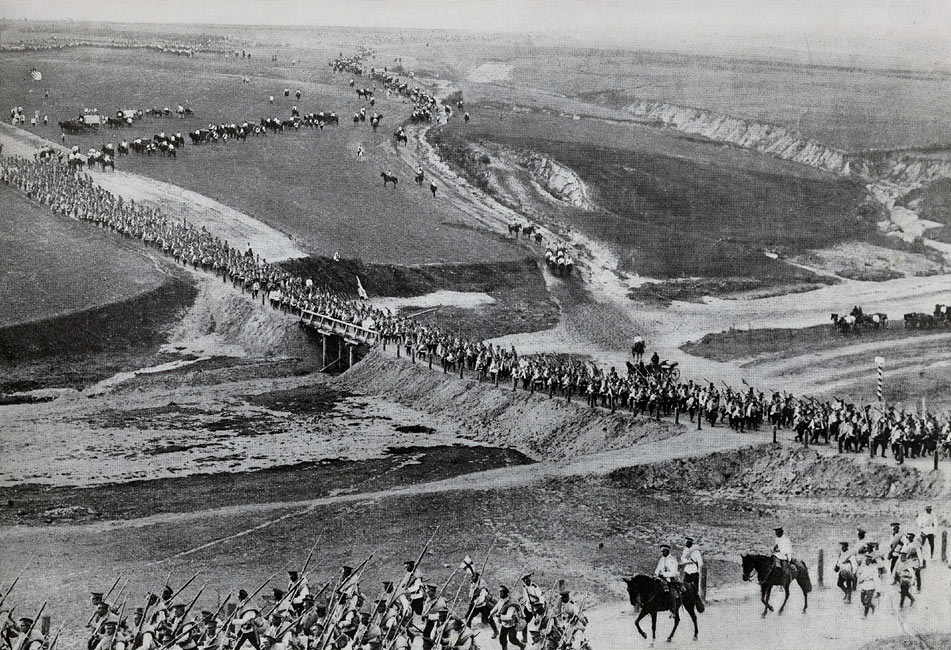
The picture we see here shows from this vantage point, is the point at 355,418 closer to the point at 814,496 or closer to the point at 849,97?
the point at 814,496

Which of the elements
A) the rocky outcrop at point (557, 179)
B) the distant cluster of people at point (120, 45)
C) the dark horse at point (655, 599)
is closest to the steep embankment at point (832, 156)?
the rocky outcrop at point (557, 179)

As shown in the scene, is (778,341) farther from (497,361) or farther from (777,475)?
(777,475)

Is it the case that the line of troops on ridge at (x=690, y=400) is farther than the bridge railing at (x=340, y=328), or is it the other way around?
the bridge railing at (x=340, y=328)

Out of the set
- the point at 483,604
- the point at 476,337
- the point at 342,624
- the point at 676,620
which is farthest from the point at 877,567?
the point at 476,337

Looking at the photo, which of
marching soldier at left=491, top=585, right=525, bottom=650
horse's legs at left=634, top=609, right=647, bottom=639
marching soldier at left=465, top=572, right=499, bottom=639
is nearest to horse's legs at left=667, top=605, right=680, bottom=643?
horse's legs at left=634, top=609, right=647, bottom=639

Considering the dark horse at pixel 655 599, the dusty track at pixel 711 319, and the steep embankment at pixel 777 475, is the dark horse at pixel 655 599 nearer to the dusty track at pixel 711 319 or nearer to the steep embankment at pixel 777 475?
the steep embankment at pixel 777 475

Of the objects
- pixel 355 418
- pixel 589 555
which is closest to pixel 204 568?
pixel 589 555

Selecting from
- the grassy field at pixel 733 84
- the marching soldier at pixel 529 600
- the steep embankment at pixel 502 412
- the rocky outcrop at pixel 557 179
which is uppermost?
the grassy field at pixel 733 84

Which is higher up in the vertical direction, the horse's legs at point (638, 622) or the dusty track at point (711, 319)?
the horse's legs at point (638, 622)
